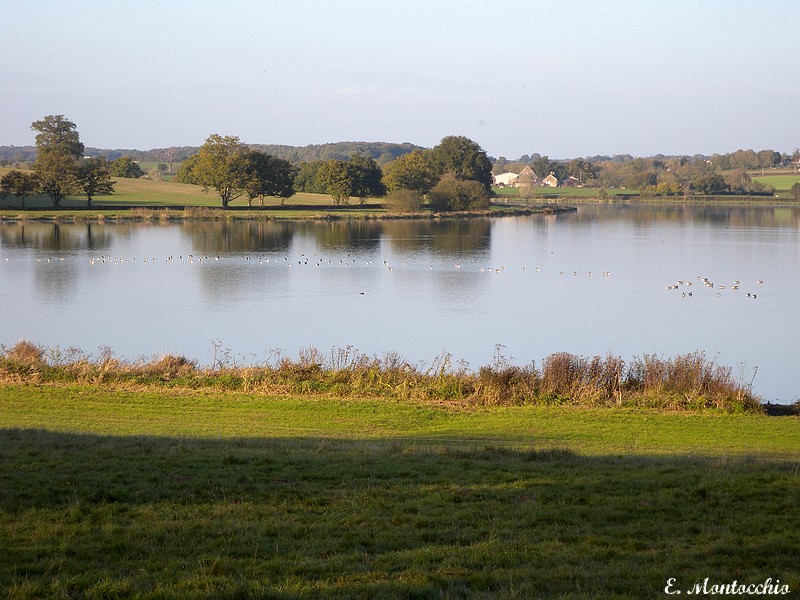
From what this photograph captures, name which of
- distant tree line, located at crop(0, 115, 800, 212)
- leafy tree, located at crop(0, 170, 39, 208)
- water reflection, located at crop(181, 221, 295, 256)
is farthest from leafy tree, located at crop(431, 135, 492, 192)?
leafy tree, located at crop(0, 170, 39, 208)

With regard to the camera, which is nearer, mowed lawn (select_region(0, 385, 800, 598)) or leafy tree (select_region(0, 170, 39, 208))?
mowed lawn (select_region(0, 385, 800, 598))

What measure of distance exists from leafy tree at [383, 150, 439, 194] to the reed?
3357 inches

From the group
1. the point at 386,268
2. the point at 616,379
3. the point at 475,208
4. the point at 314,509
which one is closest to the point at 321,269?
the point at 386,268

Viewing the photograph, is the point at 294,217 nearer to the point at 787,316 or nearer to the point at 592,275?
the point at 592,275

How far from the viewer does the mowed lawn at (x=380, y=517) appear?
5.34 m

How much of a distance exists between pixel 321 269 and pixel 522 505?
1560 inches

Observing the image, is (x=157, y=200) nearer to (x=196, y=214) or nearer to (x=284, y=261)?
(x=196, y=214)

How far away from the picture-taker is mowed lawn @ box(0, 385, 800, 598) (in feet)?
17.5

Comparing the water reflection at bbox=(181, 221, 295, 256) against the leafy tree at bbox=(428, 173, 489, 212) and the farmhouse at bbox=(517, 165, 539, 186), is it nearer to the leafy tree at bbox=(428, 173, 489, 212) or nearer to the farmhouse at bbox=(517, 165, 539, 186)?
the leafy tree at bbox=(428, 173, 489, 212)

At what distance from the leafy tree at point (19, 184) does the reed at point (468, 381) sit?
74.4m

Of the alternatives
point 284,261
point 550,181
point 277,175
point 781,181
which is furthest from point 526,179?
point 284,261

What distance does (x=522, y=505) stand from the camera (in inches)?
288

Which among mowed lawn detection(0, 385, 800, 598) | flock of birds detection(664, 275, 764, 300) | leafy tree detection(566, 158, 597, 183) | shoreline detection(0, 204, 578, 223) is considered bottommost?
flock of birds detection(664, 275, 764, 300)

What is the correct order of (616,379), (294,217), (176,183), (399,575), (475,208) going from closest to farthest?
Result: 1. (399,575)
2. (616,379)
3. (294,217)
4. (475,208)
5. (176,183)
